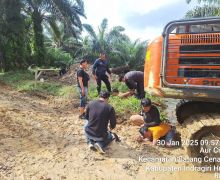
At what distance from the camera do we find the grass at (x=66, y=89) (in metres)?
10.2

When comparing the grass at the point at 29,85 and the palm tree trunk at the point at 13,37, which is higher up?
the palm tree trunk at the point at 13,37

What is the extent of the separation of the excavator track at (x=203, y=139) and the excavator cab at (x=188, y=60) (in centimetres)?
41

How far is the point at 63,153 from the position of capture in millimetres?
6734

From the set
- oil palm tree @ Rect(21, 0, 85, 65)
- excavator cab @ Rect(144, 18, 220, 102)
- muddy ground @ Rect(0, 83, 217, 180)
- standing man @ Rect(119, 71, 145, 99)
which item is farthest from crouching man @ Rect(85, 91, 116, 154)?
oil palm tree @ Rect(21, 0, 85, 65)

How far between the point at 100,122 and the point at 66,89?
8.17 meters

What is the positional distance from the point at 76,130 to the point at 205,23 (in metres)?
3.66

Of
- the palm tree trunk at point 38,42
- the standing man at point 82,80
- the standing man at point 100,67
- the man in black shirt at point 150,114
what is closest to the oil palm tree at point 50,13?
the palm tree trunk at point 38,42

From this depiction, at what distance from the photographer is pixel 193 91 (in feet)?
19.4

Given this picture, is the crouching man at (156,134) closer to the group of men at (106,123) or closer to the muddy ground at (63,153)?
the group of men at (106,123)

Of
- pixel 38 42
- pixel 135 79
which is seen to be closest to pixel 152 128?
pixel 135 79

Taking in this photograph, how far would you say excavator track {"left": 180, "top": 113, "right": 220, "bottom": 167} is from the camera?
610cm

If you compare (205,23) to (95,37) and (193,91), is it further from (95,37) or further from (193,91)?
(95,37)

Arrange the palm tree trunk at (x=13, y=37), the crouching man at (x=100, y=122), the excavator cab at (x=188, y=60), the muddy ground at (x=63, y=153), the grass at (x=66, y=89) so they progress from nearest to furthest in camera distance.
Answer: the excavator cab at (x=188, y=60), the muddy ground at (x=63, y=153), the crouching man at (x=100, y=122), the grass at (x=66, y=89), the palm tree trunk at (x=13, y=37)

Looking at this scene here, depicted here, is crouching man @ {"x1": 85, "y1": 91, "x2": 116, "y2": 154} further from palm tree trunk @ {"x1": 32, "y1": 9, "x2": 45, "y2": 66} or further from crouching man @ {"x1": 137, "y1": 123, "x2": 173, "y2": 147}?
palm tree trunk @ {"x1": 32, "y1": 9, "x2": 45, "y2": 66}
